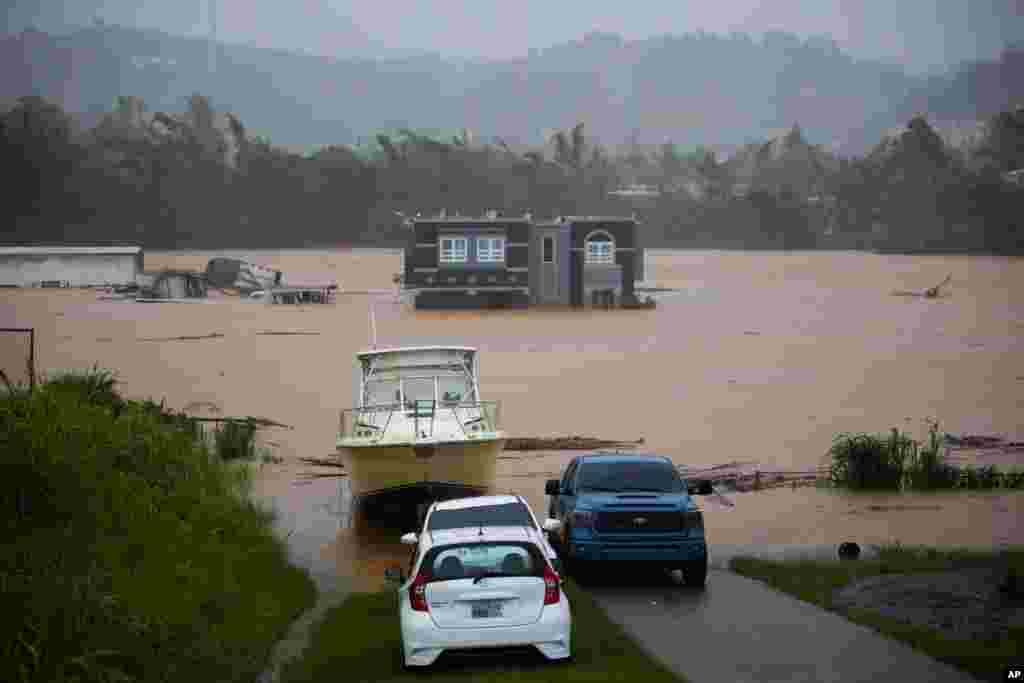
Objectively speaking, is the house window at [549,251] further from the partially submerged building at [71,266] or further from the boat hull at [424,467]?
the boat hull at [424,467]

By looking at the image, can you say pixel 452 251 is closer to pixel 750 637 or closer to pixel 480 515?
pixel 480 515

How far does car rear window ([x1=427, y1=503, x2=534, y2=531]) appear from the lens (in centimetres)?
1543

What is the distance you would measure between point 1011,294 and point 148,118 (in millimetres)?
60227

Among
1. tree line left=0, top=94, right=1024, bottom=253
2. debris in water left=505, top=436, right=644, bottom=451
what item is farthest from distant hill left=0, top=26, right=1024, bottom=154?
debris in water left=505, top=436, right=644, bottom=451

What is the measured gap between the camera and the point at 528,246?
76188mm

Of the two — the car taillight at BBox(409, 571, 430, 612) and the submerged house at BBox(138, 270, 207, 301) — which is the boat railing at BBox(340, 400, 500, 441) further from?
the submerged house at BBox(138, 270, 207, 301)

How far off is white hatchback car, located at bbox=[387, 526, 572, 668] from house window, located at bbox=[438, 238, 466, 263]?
6092 centimetres

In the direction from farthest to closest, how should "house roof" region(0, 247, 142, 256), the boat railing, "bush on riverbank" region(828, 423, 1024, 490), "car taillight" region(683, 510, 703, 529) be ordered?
"house roof" region(0, 247, 142, 256) < "bush on riverbank" region(828, 423, 1024, 490) < the boat railing < "car taillight" region(683, 510, 703, 529)

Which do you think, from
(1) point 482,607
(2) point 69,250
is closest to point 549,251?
(2) point 69,250

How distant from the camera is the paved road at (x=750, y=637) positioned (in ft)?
43.7

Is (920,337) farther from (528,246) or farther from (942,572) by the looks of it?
(942,572)

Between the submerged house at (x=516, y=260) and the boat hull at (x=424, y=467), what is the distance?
1964 inches

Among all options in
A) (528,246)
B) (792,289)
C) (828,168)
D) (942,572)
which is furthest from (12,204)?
(942,572)

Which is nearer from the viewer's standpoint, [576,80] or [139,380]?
[139,380]
